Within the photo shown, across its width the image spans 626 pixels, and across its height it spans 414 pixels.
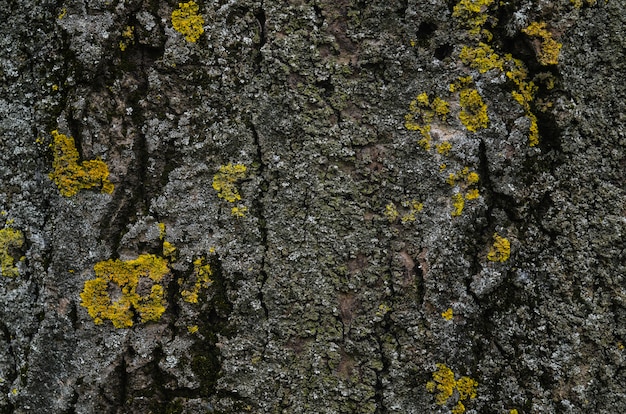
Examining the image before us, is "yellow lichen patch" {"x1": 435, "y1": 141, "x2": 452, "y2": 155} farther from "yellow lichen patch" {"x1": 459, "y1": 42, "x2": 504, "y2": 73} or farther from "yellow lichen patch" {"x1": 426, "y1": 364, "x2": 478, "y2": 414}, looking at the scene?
"yellow lichen patch" {"x1": 426, "y1": 364, "x2": 478, "y2": 414}

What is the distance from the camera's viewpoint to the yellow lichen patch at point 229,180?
1217 millimetres

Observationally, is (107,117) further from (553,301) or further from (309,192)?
(553,301)

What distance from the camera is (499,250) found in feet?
3.97

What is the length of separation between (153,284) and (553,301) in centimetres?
96

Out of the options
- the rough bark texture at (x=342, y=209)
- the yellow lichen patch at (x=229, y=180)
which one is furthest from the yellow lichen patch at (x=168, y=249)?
the yellow lichen patch at (x=229, y=180)

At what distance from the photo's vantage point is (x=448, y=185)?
120 cm

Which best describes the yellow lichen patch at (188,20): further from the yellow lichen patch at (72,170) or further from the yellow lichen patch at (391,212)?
the yellow lichen patch at (391,212)

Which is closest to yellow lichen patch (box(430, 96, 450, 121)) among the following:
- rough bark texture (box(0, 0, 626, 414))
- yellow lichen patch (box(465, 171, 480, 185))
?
rough bark texture (box(0, 0, 626, 414))

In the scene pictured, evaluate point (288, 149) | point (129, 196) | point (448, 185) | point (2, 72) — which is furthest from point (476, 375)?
point (2, 72)

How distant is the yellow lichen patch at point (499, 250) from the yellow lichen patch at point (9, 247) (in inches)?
45.8

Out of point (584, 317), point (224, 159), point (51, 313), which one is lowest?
point (51, 313)

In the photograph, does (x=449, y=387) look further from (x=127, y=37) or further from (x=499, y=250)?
(x=127, y=37)

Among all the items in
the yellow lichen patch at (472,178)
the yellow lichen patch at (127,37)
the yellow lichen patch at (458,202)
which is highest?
the yellow lichen patch at (127,37)

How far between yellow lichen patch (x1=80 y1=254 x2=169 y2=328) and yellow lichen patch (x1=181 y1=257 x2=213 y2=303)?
6 centimetres
